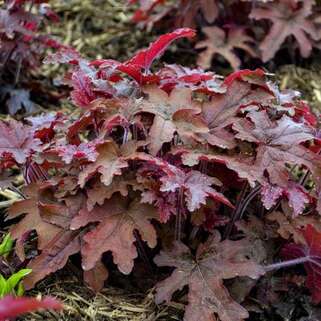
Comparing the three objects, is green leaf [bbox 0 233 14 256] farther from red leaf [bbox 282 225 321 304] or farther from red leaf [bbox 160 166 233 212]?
red leaf [bbox 282 225 321 304]

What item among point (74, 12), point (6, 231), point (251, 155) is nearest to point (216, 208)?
point (251, 155)

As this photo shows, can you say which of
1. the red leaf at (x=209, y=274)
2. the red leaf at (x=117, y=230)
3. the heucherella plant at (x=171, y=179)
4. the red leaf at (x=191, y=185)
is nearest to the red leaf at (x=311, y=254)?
the heucherella plant at (x=171, y=179)

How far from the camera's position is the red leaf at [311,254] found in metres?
1.95

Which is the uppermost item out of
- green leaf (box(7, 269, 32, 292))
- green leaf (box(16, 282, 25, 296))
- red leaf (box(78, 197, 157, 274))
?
red leaf (box(78, 197, 157, 274))

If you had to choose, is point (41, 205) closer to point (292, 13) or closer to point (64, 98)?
point (64, 98)

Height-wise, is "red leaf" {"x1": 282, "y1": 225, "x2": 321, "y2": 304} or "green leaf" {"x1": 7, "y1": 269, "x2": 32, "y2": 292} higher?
"green leaf" {"x1": 7, "y1": 269, "x2": 32, "y2": 292}

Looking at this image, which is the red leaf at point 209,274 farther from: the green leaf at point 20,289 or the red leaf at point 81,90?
the red leaf at point 81,90

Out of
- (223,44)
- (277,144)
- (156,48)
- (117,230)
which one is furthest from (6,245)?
(223,44)

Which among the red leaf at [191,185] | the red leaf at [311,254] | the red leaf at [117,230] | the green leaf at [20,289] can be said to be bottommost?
the red leaf at [311,254]

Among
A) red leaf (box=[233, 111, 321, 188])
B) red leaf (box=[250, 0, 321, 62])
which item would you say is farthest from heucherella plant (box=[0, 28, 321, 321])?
red leaf (box=[250, 0, 321, 62])

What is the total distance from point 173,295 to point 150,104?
59cm

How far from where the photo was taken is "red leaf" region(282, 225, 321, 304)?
1.95m

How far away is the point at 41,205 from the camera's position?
1.86 metres

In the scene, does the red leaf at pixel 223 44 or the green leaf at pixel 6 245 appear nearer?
the green leaf at pixel 6 245
